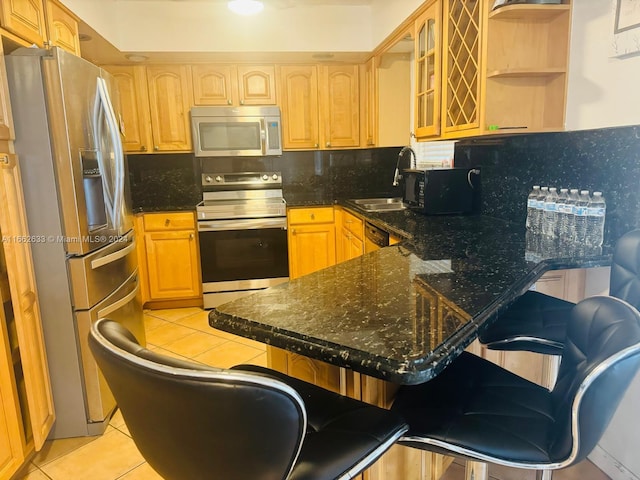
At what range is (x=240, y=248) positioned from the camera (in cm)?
376

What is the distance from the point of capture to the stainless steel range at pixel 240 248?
3699mm

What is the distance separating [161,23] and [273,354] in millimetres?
3086

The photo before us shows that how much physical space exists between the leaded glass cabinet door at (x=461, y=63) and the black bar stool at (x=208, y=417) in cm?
183

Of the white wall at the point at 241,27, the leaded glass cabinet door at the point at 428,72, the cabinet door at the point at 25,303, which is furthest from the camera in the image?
the white wall at the point at 241,27

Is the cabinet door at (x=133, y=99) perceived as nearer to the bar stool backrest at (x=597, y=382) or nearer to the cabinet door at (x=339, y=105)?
the cabinet door at (x=339, y=105)

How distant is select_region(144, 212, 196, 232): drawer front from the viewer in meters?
3.69

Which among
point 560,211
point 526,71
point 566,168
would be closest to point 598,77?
point 526,71

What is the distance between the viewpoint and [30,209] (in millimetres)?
1872

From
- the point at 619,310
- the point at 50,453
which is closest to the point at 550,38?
the point at 619,310

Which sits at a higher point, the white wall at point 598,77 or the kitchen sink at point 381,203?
the white wall at point 598,77

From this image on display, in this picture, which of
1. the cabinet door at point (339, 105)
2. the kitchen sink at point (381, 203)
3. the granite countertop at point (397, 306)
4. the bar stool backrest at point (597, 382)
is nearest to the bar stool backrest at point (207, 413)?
the granite countertop at point (397, 306)

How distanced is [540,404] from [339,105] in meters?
3.34

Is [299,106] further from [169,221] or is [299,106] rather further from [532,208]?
[532,208]

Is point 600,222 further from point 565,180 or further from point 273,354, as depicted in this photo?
point 273,354
